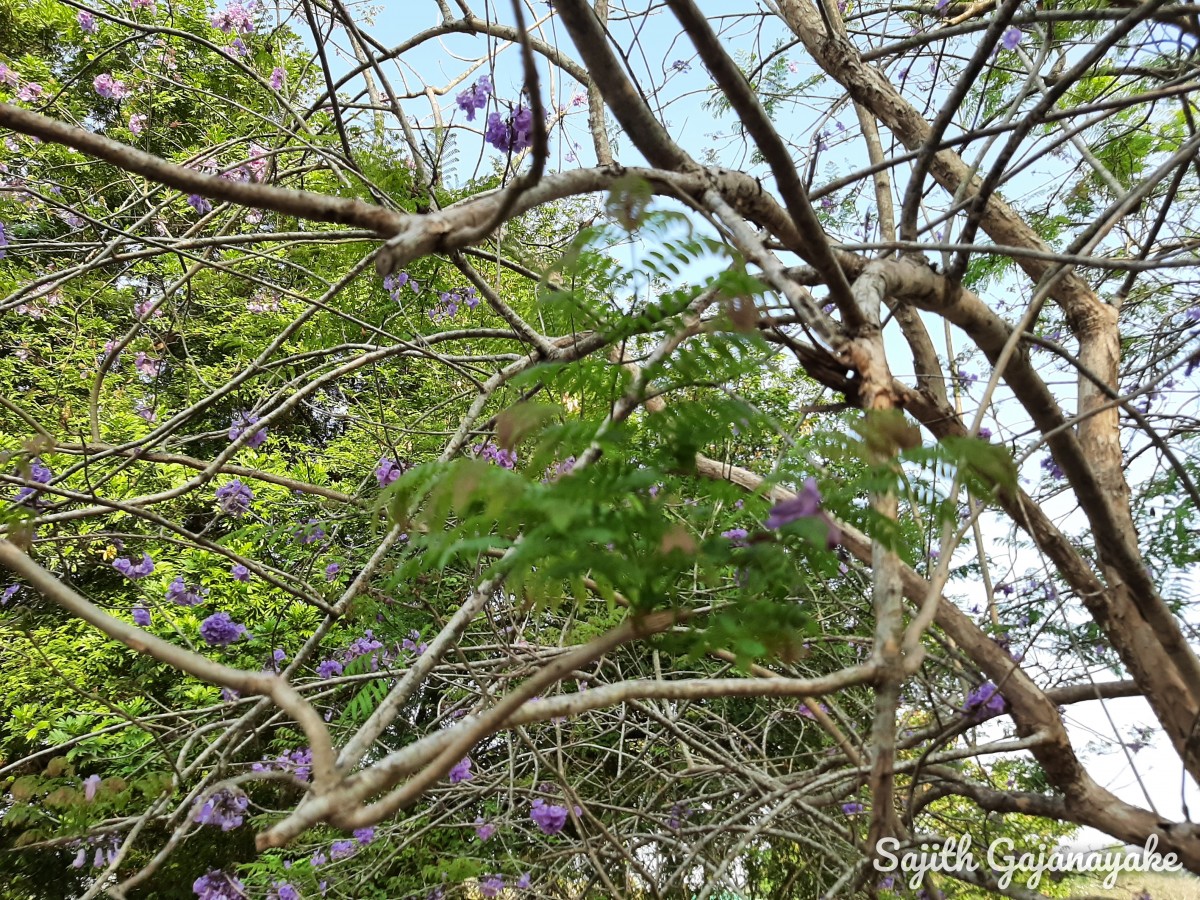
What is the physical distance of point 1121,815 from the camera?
1.95 metres

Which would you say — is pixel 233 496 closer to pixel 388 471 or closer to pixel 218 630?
pixel 218 630

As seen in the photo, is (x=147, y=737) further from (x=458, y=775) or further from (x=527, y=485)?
(x=527, y=485)

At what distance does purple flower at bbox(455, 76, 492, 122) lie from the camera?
7.88ft

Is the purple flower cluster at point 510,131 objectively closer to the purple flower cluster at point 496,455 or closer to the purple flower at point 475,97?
the purple flower at point 475,97

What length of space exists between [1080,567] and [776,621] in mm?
2102

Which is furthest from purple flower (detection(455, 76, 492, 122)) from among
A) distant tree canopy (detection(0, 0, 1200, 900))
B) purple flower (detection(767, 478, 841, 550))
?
purple flower (detection(767, 478, 841, 550))

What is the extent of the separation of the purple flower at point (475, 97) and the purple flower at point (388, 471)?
50.1 inches

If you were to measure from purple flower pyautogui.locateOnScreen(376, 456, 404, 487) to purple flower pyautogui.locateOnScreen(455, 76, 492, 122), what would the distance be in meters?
1.27

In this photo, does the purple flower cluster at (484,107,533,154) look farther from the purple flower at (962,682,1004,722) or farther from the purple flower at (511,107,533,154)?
the purple flower at (962,682,1004,722)

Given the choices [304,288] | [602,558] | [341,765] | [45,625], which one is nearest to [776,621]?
[602,558]

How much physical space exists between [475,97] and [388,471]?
4.37 feet

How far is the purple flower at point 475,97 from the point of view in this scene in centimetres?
240

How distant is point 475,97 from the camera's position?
240cm

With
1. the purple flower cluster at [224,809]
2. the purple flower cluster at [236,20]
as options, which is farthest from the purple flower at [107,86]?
the purple flower cluster at [224,809]
